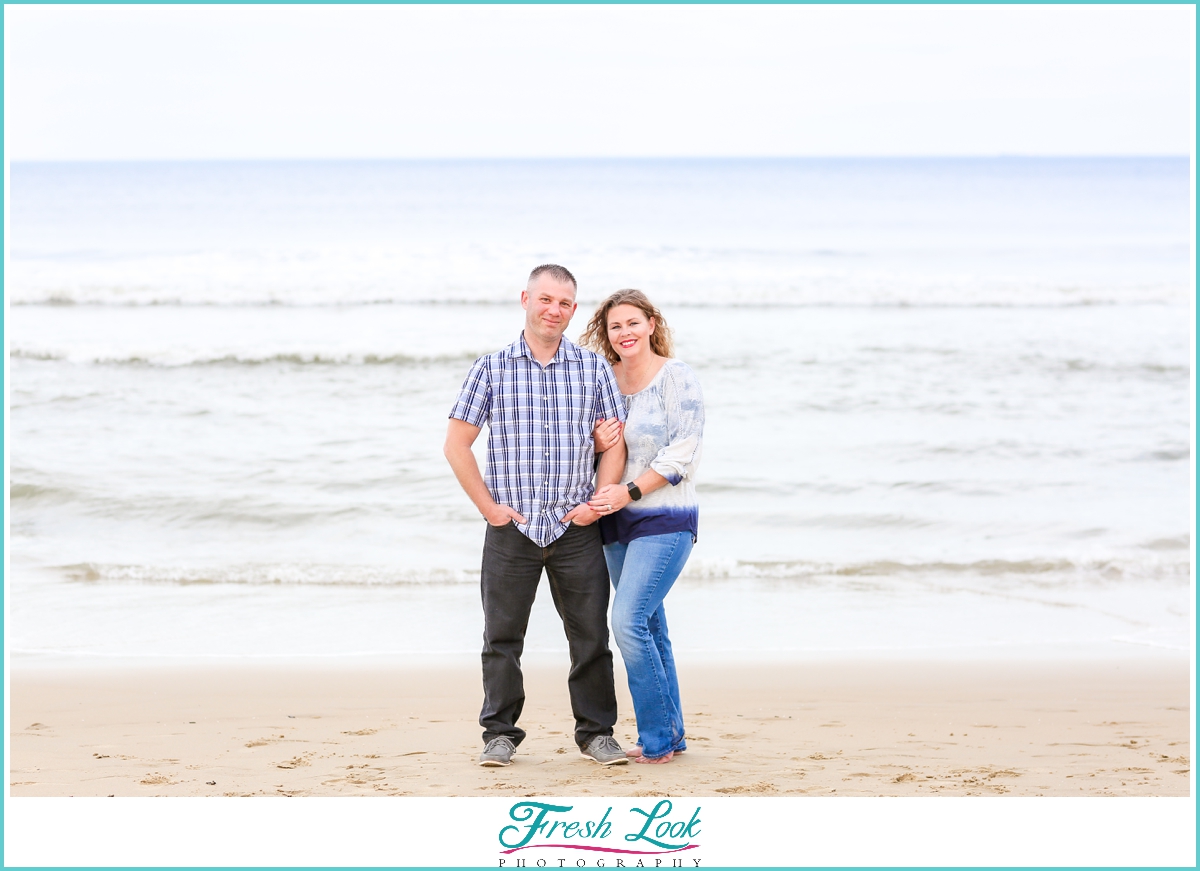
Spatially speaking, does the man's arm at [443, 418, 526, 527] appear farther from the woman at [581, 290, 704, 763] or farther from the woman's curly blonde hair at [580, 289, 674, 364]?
the woman's curly blonde hair at [580, 289, 674, 364]

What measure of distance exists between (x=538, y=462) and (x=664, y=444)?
46 centimetres

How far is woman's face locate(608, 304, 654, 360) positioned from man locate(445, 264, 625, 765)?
3.7 inches

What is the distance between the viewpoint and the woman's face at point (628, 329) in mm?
3721

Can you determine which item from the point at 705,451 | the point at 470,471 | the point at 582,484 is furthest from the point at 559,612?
the point at 705,451

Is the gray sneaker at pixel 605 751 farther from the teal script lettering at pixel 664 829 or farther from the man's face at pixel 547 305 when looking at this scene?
the man's face at pixel 547 305

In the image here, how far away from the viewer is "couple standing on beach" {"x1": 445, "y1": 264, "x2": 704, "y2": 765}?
143 inches

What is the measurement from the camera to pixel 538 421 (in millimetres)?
3633

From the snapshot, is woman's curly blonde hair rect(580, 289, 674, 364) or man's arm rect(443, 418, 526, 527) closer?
man's arm rect(443, 418, 526, 527)

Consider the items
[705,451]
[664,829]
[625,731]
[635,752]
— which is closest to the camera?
[664,829]

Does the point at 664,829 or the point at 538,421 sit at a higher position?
the point at 538,421

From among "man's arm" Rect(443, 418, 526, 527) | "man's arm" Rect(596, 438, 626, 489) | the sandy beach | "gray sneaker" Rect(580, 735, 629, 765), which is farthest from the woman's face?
the sandy beach

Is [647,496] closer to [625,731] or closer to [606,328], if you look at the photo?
[606,328]

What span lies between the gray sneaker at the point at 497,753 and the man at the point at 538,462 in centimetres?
27

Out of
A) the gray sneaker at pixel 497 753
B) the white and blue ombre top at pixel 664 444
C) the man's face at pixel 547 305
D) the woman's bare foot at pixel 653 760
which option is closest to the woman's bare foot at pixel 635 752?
the woman's bare foot at pixel 653 760
